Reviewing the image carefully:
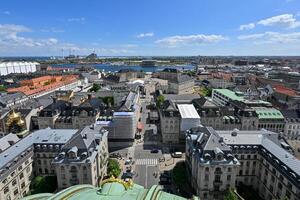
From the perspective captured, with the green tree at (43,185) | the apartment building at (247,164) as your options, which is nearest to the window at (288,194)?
the apartment building at (247,164)

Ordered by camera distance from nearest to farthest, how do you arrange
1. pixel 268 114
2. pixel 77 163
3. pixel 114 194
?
pixel 114 194 → pixel 77 163 → pixel 268 114

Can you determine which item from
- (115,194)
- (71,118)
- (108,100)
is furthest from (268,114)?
(108,100)

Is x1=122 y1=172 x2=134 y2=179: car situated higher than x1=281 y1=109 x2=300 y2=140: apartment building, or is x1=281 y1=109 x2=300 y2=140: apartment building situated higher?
x1=281 y1=109 x2=300 y2=140: apartment building

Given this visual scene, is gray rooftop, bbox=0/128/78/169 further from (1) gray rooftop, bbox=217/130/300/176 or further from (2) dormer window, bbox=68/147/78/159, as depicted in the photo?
(1) gray rooftop, bbox=217/130/300/176

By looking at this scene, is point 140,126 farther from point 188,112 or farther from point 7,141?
point 7,141

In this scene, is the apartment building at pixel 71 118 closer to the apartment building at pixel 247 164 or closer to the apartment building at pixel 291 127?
the apartment building at pixel 247 164

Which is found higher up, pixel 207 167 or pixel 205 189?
pixel 207 167

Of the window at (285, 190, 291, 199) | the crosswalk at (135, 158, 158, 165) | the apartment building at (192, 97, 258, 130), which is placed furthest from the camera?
the apartment building at (192, 97, 258, 130)

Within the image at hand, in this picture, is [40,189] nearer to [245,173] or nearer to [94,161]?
[94,161]

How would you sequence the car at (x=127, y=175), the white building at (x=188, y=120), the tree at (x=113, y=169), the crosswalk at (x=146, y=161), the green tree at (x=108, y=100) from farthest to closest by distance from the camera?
the green tree at (x=108, y=100), the white building at (x=188, y=120), the crosswalk at (x=146, y=161), the car at (x=127, y=175), the tree at (x=113, y=169)

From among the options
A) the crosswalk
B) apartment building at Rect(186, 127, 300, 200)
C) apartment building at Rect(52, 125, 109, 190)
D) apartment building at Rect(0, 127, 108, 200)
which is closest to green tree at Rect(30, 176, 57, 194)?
apartment building at Rect(0, 127, 108, 200)

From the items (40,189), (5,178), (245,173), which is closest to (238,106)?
(245,173)
